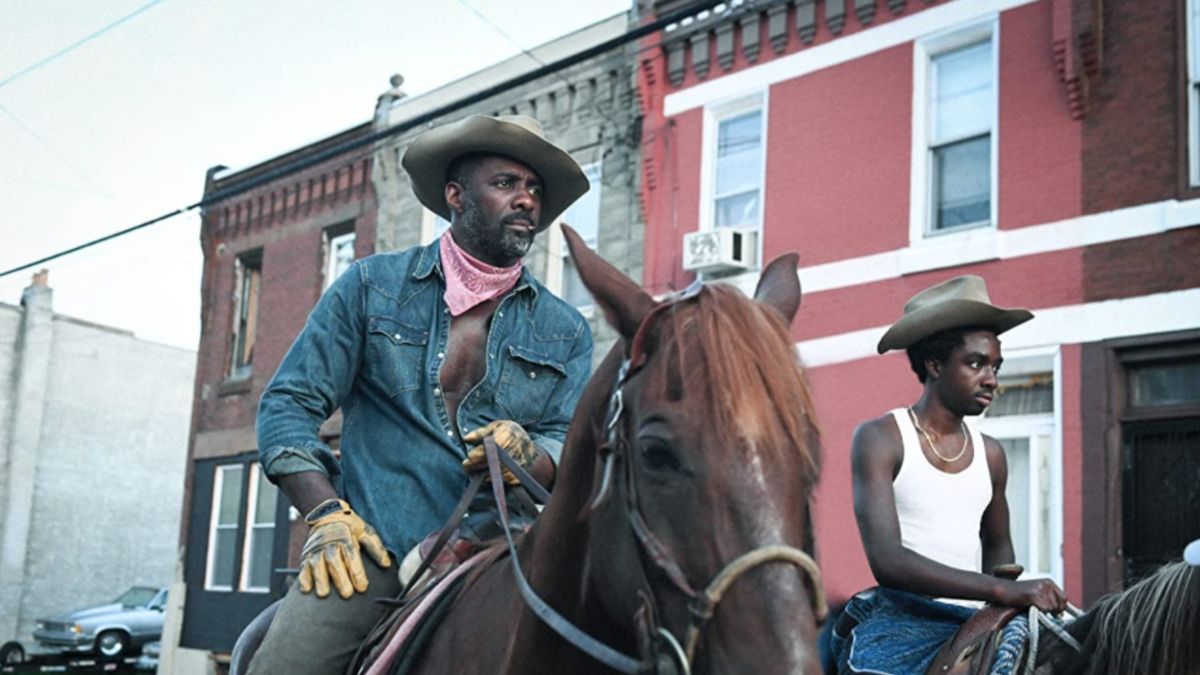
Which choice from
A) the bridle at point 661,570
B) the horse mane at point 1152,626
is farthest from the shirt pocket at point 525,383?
the horse mane at point 1152,626

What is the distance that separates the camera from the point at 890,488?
452cm

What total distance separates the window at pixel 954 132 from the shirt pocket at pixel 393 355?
10073mm

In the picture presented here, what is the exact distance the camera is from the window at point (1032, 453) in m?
11.5

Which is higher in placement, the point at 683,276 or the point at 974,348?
the point at 683,276

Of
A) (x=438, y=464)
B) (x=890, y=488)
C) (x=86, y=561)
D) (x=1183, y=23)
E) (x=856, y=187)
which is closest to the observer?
(x=438, y=464)

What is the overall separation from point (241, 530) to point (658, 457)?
21.5 meters

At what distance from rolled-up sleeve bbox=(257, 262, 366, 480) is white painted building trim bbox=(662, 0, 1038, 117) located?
34.9ft

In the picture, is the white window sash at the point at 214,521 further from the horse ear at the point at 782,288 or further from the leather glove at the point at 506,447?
the horse ear at the point at 782,288

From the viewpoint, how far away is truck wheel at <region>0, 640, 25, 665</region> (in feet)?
89.8

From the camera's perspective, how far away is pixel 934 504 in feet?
15.3

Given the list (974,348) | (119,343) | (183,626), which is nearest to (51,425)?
(119,343)

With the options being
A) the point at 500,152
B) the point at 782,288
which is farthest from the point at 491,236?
the point at 782,288

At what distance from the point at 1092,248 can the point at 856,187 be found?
277cm

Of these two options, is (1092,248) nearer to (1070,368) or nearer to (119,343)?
(1070,368)
